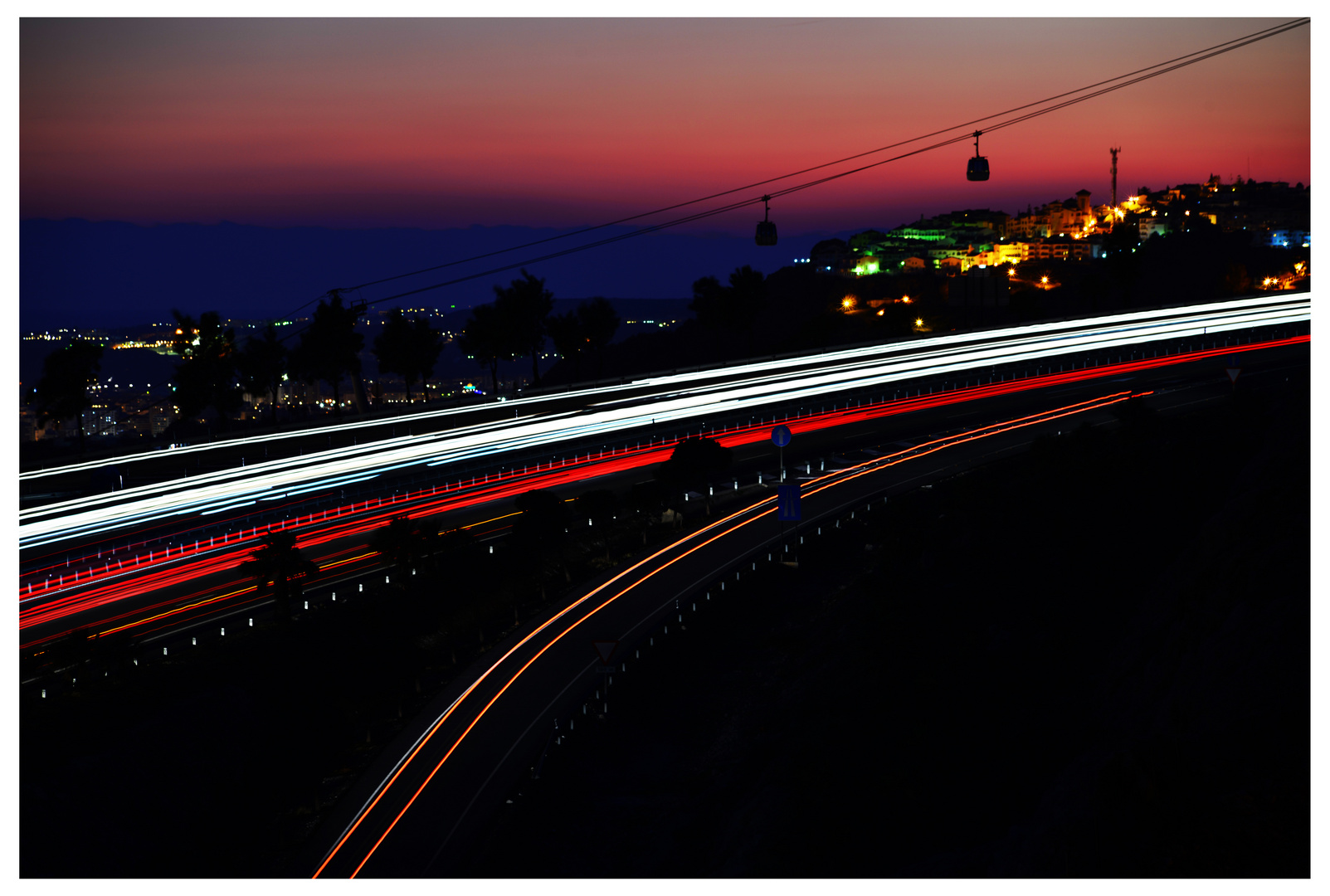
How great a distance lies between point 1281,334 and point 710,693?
4891 centimetres

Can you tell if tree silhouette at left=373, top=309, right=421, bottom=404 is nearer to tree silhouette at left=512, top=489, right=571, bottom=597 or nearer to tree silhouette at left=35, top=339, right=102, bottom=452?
tree silhouette at left=35, top=339, right=102, bottom=452

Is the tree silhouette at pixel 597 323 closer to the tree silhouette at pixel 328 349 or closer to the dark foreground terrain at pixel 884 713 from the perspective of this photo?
the tree silhouette at pixel 328 349

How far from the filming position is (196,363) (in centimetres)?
5838

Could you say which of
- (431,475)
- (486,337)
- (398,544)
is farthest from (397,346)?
(398,544)

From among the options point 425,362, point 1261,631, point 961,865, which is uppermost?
point 425,362

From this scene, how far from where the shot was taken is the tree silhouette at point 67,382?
178 ft

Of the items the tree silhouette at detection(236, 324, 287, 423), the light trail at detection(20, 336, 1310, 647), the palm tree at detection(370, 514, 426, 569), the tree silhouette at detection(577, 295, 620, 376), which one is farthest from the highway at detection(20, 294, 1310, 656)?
the tree silhouette at detection(577, 295, 620, 376)

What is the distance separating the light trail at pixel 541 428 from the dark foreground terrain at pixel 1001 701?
8425 millimetres

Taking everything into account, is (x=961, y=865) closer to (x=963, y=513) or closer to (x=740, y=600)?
(x=740, y=600)

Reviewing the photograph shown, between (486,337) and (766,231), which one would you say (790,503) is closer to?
(766,231)

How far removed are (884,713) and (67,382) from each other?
54.6 meters

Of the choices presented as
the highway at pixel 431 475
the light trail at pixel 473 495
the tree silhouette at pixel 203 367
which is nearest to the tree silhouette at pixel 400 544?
the highway at pixel 431 475

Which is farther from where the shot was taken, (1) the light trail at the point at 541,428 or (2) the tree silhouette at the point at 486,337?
(2) the tree silhouette at the point at 486,337
